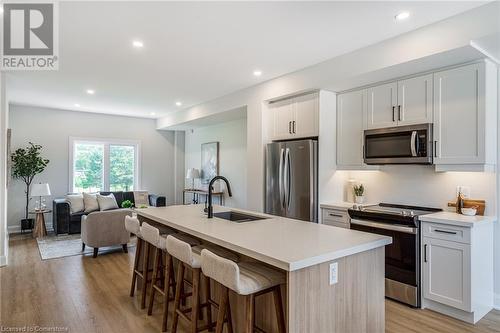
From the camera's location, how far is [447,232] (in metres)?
2.82

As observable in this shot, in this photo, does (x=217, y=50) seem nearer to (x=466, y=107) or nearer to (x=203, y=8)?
A: (x=203, y=8)

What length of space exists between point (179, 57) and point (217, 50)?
1.74 ft

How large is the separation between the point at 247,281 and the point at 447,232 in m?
2.14

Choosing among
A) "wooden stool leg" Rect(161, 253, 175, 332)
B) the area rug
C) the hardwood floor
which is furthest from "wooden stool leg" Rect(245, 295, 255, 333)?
the area rug

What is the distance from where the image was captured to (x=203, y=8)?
8.13ft

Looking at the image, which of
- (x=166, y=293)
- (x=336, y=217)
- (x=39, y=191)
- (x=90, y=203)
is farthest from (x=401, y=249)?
(x=39, y=191)

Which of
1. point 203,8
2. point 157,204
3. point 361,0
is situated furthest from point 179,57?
point 157,204

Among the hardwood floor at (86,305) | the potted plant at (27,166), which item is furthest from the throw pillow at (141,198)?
the hardwood floor at (86,305)

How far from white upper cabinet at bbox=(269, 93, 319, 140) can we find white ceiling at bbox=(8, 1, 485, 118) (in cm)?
44

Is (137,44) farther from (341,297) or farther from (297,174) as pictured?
(341,297)

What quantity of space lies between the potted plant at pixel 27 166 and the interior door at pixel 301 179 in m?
5.38

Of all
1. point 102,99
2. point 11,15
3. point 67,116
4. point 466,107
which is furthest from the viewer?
point 67,116

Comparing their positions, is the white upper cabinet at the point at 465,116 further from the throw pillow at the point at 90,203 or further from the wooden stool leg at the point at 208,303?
the throw pillow at the point at 90,203

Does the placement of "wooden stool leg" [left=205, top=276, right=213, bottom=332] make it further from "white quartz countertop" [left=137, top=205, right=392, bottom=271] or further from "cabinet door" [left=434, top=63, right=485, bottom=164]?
"cabinet door" [left=434, top=63, right=485, bottom=164]
